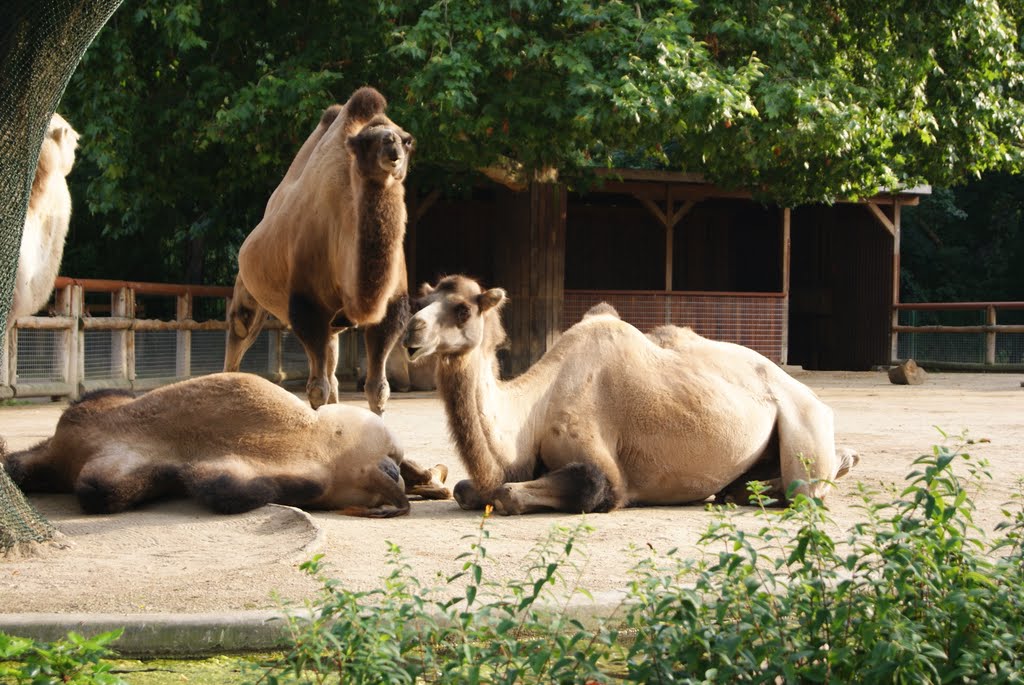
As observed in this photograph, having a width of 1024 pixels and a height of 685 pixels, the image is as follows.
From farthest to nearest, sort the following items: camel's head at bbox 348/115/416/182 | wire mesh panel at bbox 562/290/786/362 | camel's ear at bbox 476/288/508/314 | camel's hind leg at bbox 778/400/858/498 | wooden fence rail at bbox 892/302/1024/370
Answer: wooden fence rail at bbox 892/302/1024/370 → wire mesh panel at bbox 562/290/786/362 → camel's head at bbox 348/115/416/182 → camel's hind leg at bbox 778/400/858/498 → camel's ear at bbox 476/288/508/314

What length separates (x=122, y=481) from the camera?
5.83m

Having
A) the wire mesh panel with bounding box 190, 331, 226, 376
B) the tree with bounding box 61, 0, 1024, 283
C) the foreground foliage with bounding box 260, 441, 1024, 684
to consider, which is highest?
the tree with bounding box 61, 0, 1024, 283

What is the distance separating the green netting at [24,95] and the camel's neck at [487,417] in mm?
1842

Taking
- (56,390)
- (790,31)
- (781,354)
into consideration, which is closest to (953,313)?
(781,354)

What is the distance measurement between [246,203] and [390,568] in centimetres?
Answer: 1687

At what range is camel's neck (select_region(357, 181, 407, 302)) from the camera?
25.2 ft

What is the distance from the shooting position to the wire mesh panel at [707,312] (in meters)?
21.3

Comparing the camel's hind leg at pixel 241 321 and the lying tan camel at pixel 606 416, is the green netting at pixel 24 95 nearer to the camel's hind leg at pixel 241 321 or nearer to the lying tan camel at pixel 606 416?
the lying tan camel at pixel 606 416

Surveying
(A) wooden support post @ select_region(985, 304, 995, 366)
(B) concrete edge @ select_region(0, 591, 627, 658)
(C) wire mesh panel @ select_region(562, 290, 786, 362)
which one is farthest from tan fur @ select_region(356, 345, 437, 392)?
(B) concrete edge @ select_region(0, 591, 627, 658)

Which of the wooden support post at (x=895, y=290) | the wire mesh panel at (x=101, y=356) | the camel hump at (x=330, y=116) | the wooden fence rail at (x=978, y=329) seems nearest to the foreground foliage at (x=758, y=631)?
the camel hump at (x=330, y=116)

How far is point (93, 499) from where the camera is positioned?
582 cm

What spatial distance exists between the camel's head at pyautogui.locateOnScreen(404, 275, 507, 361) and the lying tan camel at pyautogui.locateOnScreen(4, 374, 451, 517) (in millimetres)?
667

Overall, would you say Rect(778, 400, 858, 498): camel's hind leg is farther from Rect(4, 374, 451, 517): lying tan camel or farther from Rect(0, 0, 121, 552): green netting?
Rect(0, 0, 121, 552): green netting

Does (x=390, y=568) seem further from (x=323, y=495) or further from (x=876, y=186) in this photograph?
(x=876, y=186)
